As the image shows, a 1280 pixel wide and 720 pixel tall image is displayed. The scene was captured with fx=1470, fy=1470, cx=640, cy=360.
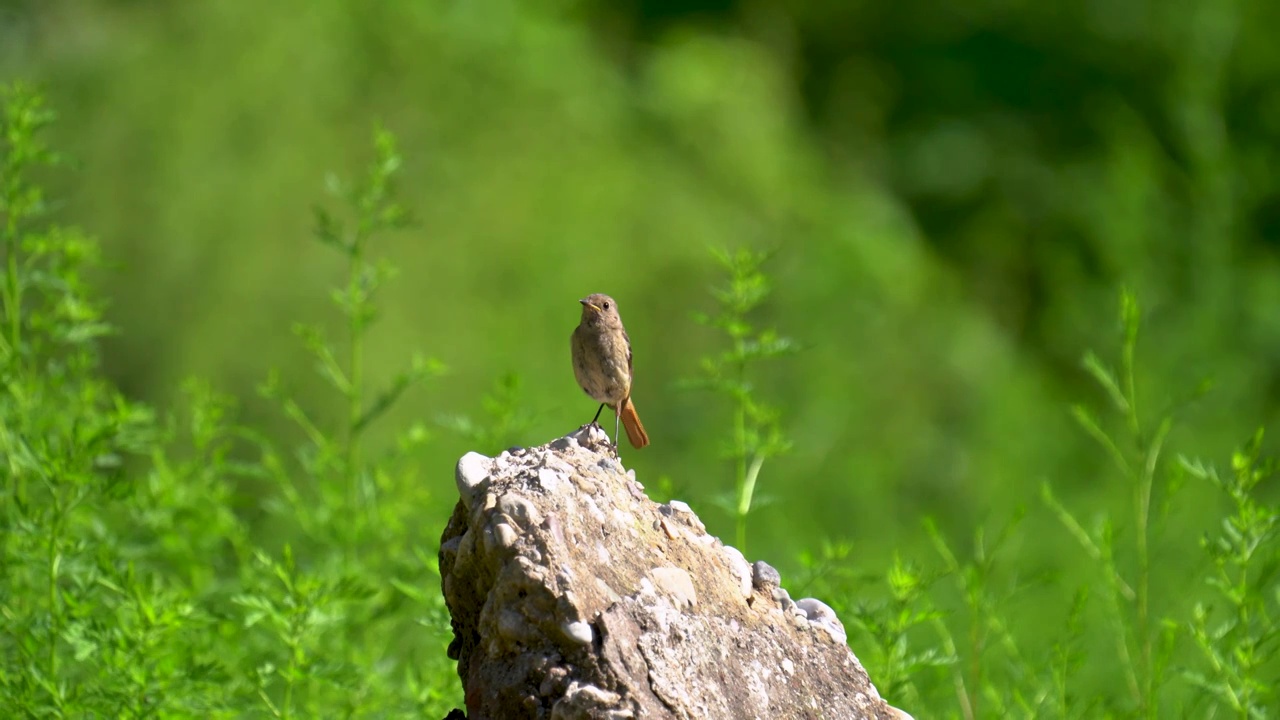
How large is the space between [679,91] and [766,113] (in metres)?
1.01

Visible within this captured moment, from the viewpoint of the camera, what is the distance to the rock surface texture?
2.48 m

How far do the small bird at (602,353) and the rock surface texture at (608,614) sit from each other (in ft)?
3.30

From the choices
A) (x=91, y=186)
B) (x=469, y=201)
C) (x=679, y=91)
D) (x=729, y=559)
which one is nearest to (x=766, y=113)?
(x=679, y=91)

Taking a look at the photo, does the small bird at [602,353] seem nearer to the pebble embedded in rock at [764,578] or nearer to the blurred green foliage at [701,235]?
the blurred green foliage at [701,235]

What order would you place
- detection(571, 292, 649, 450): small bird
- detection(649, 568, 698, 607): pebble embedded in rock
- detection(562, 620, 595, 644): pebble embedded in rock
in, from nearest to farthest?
1. detection(562, 620, 595, 644): pebble embedded in rock
2. detection(649, 568, 698, 607): pebble embedded in rock
3. detection(571, 292, 649, 450): small bird

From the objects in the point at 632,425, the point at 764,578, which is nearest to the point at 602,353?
the point at 632,425

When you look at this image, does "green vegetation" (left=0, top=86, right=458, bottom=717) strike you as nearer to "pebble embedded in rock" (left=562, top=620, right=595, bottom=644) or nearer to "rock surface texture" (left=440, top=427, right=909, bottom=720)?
"rock surface texture" (left=440, top=427, right=909, bottom=720)

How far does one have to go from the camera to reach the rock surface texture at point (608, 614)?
248cm

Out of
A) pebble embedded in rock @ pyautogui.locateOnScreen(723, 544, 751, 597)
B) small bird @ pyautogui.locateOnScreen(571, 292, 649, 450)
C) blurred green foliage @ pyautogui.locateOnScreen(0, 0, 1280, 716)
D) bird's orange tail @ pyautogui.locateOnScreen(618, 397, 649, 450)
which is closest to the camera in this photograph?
pebble embedded in rock @ pyautogui.locateOnScreen(723, 544, 751, 597)

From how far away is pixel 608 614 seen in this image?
249 centimetres

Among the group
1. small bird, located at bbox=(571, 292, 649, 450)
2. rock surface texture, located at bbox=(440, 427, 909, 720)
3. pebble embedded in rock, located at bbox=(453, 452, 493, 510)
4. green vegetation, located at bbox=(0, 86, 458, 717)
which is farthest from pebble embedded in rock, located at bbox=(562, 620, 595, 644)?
small bird, located at bbox=(571, 292, 649, 450)

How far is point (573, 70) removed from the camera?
10.6m

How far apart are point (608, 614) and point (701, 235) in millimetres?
7920

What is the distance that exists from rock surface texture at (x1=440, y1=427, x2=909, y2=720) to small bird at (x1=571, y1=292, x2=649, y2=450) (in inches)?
39.6
